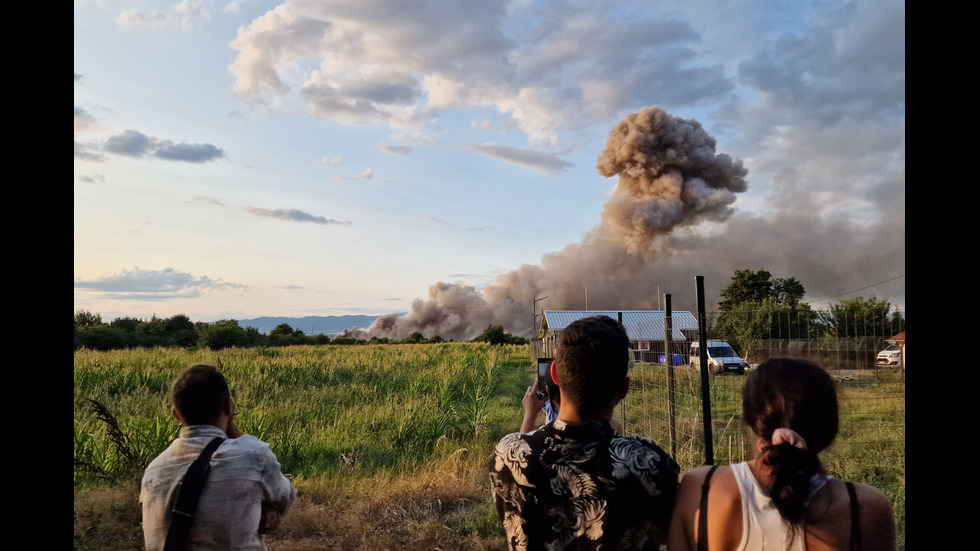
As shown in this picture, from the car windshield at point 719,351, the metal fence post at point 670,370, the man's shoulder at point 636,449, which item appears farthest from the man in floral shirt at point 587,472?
the car windshield at point 719,351

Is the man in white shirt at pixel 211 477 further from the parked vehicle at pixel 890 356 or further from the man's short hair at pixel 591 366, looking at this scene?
the parked vehicle at pixel 890 356

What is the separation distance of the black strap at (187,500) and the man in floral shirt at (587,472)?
1192mm

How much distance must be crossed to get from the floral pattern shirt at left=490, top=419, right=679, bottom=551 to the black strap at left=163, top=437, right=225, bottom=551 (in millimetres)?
1232

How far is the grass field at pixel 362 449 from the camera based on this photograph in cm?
516

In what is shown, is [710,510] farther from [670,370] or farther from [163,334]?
[163,334]

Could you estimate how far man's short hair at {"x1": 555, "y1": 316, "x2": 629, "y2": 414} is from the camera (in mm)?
1938

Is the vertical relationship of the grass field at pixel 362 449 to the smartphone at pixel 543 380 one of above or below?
below

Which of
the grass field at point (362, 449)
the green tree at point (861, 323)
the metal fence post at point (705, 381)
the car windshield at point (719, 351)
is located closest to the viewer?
the green tree at point (861, 323)

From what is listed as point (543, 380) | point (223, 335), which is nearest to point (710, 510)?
point (543, 380)

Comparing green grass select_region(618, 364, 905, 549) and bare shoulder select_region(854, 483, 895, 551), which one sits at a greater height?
bare shoulder select_region(854, 483, 895, 551)

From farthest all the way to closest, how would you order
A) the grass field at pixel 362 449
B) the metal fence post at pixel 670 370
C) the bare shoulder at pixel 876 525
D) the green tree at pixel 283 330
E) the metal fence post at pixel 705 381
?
the green tree at pixel 283 330 < the metal fence post at pixel 670 370 < the grass field at pixel 362 449 < the metal fence post at pixel 705 381 < the bare shoulder at pixel 876 525

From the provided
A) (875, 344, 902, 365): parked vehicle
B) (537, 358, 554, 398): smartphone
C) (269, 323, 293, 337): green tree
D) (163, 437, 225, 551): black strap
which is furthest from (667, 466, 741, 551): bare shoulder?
(269, 323, 293, 337): green tree

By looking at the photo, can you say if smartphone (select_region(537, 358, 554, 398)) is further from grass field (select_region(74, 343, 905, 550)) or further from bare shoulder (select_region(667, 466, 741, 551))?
grass field (select_region(74, 343, 905, 550))

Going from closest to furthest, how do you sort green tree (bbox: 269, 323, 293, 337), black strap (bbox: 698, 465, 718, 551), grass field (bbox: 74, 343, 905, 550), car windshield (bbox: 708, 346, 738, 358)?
black strap (bbox: 698, 465, 718, 551), grass field (bbox: 74, 343, 905, 550), car windshield (bbox: 708, 346, 738, 358), green tree (bbox: 269, 323, 293, 337)
